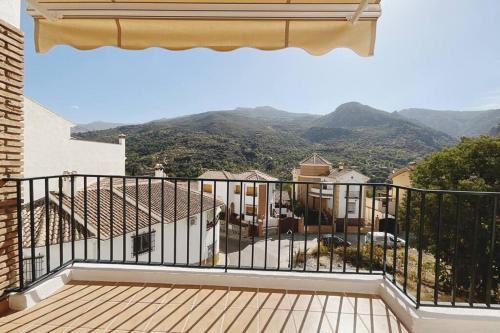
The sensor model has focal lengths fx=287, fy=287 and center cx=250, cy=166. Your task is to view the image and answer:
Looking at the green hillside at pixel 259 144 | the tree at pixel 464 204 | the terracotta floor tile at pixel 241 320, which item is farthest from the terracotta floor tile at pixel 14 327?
the green hillside at pixel 259 144

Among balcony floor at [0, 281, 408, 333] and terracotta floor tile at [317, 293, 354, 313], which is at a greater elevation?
terracotta floor tile at [317, 293, 354, 313]

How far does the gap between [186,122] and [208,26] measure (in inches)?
2015

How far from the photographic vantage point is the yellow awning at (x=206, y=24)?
2.13m

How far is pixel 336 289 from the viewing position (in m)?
2.63

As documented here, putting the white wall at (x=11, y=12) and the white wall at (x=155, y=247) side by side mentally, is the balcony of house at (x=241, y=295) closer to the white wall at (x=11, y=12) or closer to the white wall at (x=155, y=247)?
the white wall at (x=11, y=12)

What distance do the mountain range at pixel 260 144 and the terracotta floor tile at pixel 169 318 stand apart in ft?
96.0

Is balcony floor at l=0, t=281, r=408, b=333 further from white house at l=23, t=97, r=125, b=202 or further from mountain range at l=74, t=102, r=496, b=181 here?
mountain range at l=74, t=102, r=496, b=181

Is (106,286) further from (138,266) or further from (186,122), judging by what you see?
(186,122)

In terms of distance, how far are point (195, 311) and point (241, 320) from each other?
381mm

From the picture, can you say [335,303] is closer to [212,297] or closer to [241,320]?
[241,320]

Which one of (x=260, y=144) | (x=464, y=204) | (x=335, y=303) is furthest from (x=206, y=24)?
(x=260, y=144)

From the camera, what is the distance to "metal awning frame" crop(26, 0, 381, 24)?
2.13 metres

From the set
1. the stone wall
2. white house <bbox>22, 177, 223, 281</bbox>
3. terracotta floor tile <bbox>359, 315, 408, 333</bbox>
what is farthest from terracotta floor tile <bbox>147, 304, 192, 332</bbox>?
white house <bbox>22, 177, 223, 281</bbox>

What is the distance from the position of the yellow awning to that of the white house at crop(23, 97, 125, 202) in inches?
514
